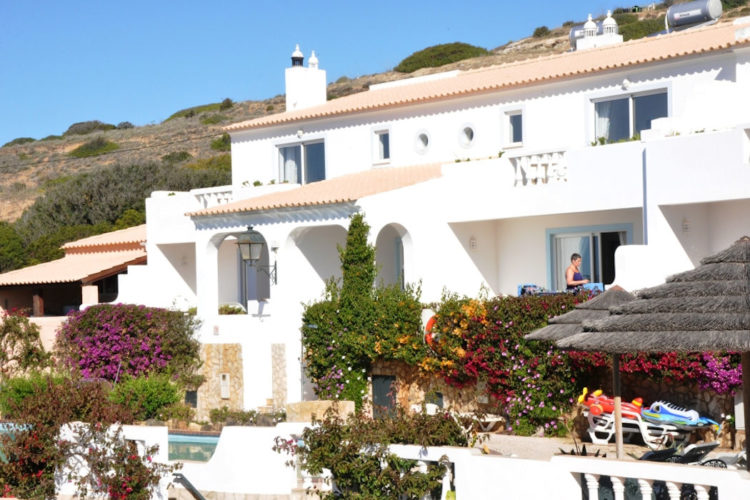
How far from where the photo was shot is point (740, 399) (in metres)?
17.1

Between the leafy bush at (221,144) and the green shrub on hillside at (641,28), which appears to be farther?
the leafy bush at (221,144)

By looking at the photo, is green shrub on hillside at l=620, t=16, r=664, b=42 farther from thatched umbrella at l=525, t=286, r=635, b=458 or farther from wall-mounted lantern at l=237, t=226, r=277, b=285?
thatched umbrella at l=525, t=286, r=635, b=458

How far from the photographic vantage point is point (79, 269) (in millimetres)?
32344

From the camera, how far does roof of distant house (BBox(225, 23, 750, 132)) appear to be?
24.2m

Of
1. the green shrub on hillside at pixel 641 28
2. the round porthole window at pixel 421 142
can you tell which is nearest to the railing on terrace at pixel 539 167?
the round porthole window at pixel 421 142

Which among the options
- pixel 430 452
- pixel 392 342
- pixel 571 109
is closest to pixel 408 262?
pixel 392 342

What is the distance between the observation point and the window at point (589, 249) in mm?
23156

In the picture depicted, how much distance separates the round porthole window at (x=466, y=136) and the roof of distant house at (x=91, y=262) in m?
11.0

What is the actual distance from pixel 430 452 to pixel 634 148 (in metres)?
9.86

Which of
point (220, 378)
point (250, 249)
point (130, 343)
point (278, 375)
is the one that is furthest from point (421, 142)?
point (130, 343)

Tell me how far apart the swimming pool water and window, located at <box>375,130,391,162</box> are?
10271mm

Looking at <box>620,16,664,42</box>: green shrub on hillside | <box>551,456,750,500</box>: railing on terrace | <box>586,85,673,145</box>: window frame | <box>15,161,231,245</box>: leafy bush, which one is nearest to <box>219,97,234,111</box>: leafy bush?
<box>15,161,231,245</box>: leafy bush

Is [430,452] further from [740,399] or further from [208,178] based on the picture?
[208,178]

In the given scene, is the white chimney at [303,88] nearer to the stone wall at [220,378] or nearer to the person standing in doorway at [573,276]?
the stone wall at [220,378]
